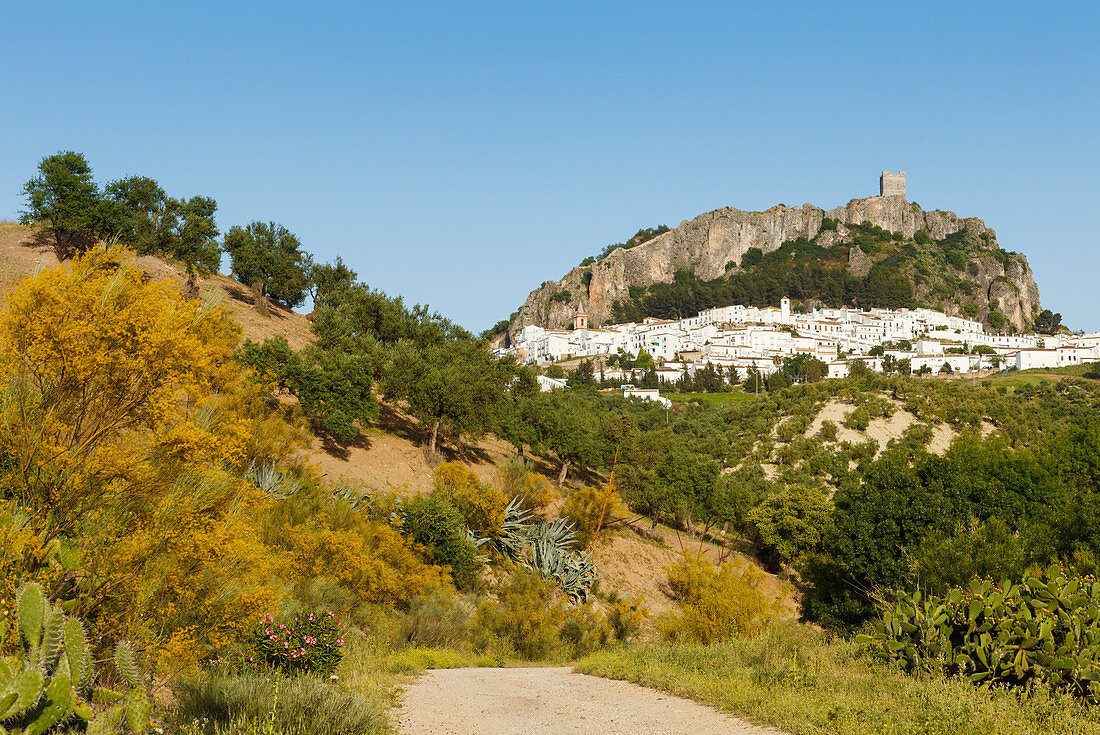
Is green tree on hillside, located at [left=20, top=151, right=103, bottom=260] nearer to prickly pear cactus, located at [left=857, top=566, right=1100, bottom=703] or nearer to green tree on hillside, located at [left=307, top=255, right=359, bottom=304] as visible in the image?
green tree on hillside, located at [left=307, top=255, right=359, bottom=304]

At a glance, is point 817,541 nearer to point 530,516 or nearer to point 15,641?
point 530,516

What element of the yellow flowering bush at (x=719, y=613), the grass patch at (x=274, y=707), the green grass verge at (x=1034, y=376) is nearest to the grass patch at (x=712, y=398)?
the green grass verge at (x=1034, y=376)

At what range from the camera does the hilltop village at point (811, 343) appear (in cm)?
12388

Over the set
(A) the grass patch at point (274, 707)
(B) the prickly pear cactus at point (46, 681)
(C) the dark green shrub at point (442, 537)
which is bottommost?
(C) the dark green shrub at point (442, 537)

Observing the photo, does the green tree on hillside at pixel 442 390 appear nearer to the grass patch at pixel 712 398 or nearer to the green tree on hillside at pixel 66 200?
the green tree on hillside at pixel 66 200

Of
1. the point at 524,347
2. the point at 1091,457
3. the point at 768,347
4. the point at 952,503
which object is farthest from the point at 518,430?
the point at 524,347

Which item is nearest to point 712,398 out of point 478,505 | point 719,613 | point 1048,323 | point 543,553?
point 543,553

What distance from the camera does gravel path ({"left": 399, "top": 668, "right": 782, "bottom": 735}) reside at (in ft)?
25.2

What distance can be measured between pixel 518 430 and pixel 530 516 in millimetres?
9610

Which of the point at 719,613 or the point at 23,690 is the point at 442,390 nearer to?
the point at 719,613

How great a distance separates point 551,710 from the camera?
8.70 m

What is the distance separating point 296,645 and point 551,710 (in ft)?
10.4

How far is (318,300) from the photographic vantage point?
4228 centimetres

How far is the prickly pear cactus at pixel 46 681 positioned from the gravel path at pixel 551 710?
326 cm
